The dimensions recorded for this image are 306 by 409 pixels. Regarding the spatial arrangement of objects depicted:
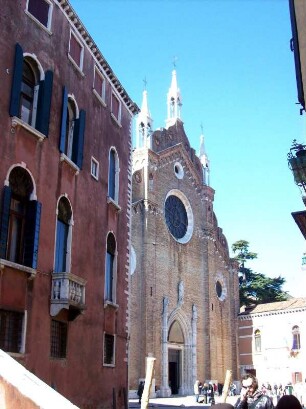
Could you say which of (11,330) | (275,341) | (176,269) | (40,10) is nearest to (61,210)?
(11,330)

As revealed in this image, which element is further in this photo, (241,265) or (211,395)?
(241,265)

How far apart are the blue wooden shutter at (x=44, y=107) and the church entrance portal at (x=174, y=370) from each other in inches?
918

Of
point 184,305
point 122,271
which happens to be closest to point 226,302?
point 184,305

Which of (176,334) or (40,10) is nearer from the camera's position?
(40,10)

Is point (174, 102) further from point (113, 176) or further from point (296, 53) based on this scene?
point (296, 53)

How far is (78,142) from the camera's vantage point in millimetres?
14945

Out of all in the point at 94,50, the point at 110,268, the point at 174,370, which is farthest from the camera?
the point at 174,370

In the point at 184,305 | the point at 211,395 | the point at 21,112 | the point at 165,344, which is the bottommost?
the point at 211,395

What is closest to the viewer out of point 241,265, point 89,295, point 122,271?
point 89,295

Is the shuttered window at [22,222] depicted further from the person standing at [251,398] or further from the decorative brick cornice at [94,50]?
the person standing at [251,398]

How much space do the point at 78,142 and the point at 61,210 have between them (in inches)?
83.1

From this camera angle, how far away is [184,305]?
3478 cm

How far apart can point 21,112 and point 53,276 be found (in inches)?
→ 160

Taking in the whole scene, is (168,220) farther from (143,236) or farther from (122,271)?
(122,271)
